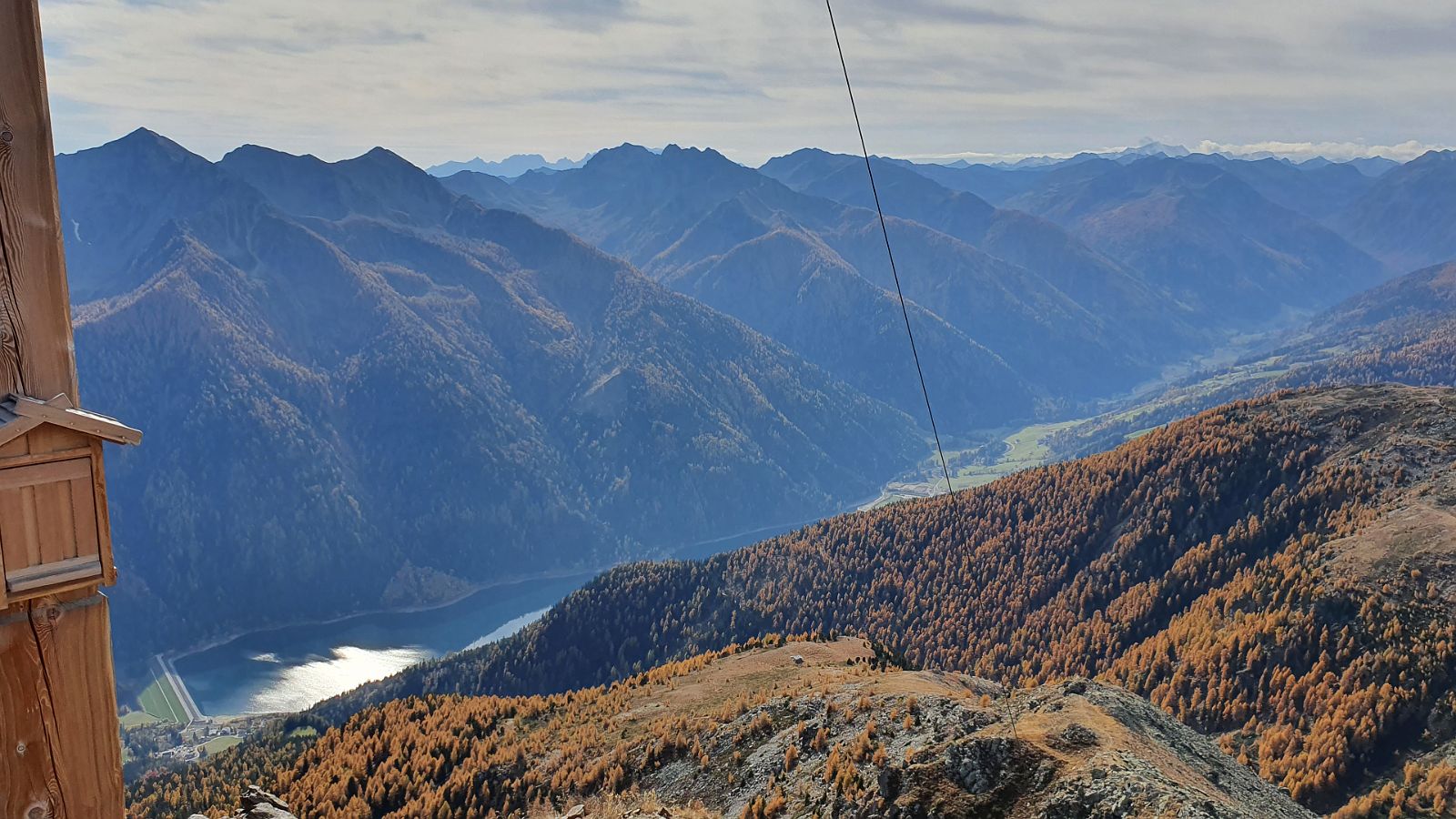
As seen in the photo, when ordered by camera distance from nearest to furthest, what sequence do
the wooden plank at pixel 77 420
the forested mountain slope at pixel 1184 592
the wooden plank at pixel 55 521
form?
the wooden plank at pixel 77 420 < the wooden plank at pixel 55 521 < the forested mountain slope at pixel 1184 592

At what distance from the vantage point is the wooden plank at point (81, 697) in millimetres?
5641

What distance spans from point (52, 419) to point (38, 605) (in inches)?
45.4

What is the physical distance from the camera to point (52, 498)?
227 inches

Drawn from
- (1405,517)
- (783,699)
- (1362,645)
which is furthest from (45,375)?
(1405,517)

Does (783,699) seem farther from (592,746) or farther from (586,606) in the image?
(586,606)

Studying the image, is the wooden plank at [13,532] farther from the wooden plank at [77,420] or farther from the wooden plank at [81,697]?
the wooden plank at [77,420]

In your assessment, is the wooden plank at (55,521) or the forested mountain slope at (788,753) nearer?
the wooden plank at (55,521)

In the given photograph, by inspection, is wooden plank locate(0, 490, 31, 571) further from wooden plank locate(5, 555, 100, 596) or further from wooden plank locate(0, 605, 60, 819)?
wooden plank locate(0, 605, 60, 819)

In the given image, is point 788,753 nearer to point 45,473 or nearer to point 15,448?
point 45,473

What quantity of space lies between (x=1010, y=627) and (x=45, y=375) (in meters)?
112

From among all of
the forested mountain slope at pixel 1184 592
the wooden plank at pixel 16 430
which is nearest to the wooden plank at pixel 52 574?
Answer: the wooden plank at pixel 16 430

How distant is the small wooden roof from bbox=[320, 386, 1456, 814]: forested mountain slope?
51676 millimetres

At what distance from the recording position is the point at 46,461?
5695 millimetres

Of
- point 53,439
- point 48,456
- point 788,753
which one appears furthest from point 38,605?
point 788,753
